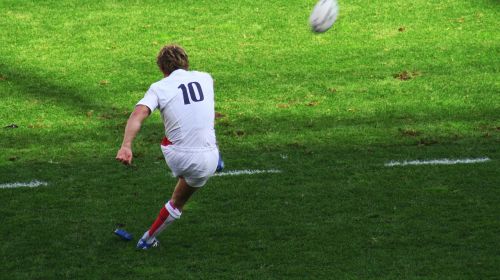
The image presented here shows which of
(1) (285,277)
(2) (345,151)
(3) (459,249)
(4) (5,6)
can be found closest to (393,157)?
(2) (345,151)

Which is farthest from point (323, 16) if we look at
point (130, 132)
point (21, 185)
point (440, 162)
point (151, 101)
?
point (130, 132)

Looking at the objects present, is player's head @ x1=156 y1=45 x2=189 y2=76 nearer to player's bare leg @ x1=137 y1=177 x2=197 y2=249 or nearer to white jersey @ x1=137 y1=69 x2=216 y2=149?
white jersey @ x1=137 y1=69 x2=216 y2=149

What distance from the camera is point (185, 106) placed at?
31.5 feet

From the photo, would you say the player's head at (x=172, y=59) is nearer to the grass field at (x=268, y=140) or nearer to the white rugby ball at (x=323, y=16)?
the grass field at (x=268, y=140)

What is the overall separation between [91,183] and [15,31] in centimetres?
804

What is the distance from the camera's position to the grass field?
387 inches

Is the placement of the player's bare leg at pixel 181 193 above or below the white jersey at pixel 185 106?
below

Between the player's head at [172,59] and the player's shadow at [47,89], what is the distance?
5923 millimetres

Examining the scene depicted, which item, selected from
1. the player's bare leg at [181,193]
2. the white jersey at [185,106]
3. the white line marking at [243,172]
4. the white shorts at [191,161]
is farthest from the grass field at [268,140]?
the white jersey at [185,106]

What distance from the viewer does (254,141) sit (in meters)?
13.9

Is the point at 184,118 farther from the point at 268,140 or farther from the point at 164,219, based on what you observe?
the point at 268,140

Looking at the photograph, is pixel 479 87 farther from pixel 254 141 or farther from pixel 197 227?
pixel 197 227

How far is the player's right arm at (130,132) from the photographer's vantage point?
8.89 meters

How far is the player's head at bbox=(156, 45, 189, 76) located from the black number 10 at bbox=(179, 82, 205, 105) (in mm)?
246
